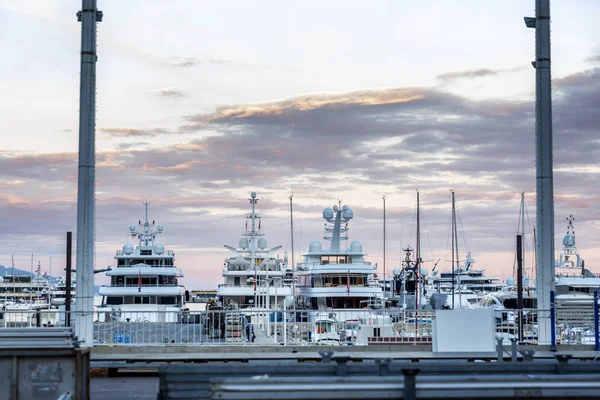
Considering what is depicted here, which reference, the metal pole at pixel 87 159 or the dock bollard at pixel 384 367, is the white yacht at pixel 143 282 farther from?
the dock bollard at pixel 384 367

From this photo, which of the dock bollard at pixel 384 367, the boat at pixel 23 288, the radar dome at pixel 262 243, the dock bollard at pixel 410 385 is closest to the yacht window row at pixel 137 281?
the radar dome at pixel 262 243

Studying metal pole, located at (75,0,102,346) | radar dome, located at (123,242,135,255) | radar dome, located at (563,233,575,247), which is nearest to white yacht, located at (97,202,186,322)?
radar dome, located at (123,242,135,255)

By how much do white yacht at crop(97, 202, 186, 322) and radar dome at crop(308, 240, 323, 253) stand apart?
1186cm

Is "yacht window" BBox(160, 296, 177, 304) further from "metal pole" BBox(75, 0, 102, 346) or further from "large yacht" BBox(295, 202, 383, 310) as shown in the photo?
"metal pole" BBox(75, 0, 102, 346)

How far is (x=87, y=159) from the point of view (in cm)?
1983

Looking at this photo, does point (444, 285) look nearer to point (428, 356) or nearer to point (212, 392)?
point (428, 356)

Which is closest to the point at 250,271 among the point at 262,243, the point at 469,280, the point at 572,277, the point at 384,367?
the point at 262,243

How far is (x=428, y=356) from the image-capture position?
1859 centimetres

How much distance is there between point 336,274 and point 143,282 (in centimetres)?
1670

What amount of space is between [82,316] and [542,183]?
434 inches

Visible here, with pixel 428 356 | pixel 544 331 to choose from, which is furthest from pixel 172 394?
pixel 544 331

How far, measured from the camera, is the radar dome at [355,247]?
7706 centimetres

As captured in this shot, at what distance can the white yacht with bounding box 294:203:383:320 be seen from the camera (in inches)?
2926

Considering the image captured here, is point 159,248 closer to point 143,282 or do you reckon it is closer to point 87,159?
point 143,282
